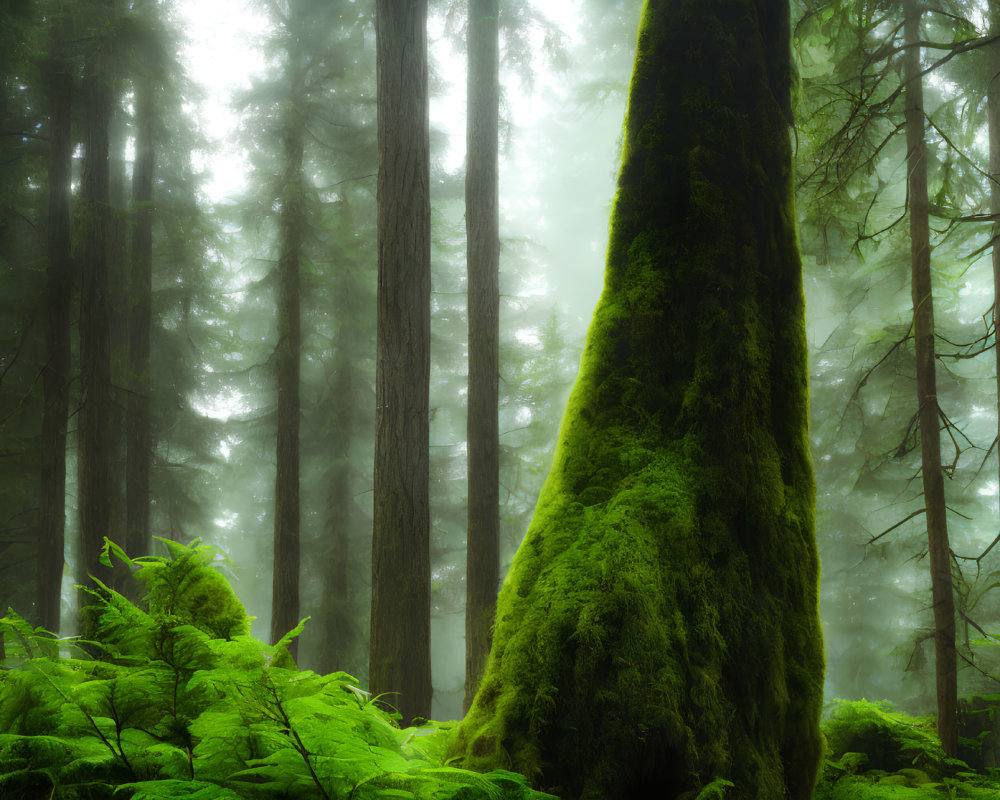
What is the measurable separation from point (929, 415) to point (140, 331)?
14.4 metres

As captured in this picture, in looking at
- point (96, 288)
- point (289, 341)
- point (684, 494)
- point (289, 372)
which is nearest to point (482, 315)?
point (289, 372)

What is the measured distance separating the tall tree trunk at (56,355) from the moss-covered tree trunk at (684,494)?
12.0 m

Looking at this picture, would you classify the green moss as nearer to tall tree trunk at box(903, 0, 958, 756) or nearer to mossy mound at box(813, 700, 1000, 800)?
mossy mound at box(813, 700, 1000, 800)

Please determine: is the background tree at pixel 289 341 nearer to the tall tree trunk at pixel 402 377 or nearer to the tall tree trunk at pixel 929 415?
the tall tree trunk at pixel 402 377

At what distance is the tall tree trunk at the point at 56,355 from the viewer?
11.2 meters

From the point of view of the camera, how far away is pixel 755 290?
119 inches

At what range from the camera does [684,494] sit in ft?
8.45

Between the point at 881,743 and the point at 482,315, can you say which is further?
the point at 482,315

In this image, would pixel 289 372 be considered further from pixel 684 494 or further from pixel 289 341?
pixel 684 494

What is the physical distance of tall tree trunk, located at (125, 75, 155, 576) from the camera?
12.5m

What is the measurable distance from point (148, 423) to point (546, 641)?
13.1m

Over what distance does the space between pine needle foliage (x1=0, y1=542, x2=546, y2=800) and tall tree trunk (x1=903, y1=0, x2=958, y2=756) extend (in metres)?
7.46

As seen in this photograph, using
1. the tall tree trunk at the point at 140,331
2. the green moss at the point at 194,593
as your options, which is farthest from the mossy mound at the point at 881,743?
the tall tree trunk at the point at 140,331

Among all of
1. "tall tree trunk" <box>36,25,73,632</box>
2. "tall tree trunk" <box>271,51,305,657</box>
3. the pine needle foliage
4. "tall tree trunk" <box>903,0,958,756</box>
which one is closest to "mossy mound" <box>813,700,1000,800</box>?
"tall tree trunk" <box>903,0,958,756</box>
